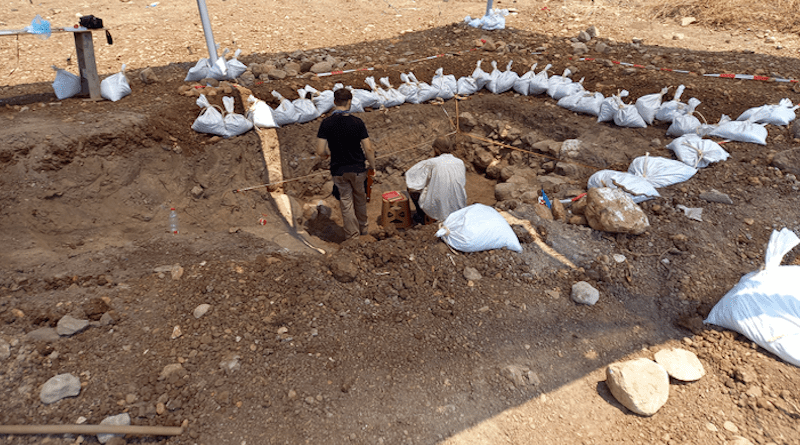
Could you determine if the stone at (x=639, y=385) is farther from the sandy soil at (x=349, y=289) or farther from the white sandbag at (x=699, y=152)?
the white sandbag at (x=699, y=152)

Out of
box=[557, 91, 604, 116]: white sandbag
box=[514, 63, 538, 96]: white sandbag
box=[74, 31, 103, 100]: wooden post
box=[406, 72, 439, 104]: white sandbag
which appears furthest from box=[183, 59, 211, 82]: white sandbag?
box=[557, 91, 604, 116]: white sandbag

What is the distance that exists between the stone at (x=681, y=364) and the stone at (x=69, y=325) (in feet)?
13.8

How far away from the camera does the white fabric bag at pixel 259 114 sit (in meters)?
5.83

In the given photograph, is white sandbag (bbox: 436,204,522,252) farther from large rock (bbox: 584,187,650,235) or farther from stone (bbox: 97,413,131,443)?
stone (bbox: 97,413,131,443)

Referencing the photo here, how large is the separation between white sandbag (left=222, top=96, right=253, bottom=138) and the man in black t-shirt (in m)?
1.75

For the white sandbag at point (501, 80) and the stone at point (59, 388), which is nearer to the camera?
the stone at point (59, 388)

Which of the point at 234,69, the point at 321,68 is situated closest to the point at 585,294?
the point at 321,68

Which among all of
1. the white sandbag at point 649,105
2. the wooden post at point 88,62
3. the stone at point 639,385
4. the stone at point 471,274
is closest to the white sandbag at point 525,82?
the white sandbag at point 649,105

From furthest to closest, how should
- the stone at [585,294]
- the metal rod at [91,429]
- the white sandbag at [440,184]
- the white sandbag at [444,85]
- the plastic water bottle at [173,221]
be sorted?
the white sandbag at [444,85], the plastic water bottle at [173,221], the white sandbag at [440,184], the stone at [585,294], the metal rod at [91,429]

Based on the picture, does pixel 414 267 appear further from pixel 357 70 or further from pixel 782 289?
pixel 357 70

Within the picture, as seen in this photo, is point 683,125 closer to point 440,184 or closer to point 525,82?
point 525,82

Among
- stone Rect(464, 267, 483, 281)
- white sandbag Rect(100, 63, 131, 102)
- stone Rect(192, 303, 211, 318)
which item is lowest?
stone Rect(464, 267, 483, 281)

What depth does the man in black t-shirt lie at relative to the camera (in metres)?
4.33

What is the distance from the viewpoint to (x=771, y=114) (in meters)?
5.52
